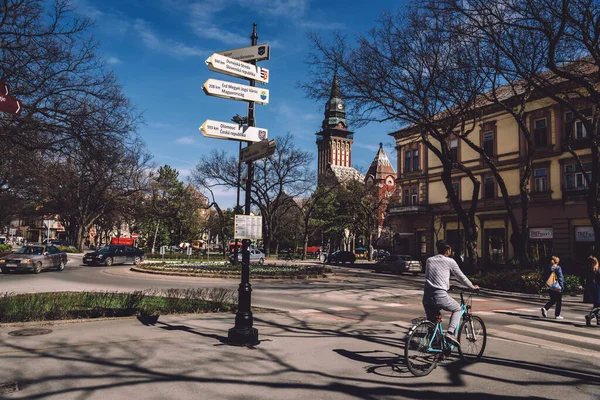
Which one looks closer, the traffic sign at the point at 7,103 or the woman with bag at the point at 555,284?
the traffic sign at the point at 7,103

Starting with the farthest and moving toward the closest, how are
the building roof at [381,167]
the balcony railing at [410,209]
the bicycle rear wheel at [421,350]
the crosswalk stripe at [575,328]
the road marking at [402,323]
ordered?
the building roof at [381,167], the balcony railing at [410,209], the road marking at [402,323], the crosswalk stripe at [575,328], the bicycle rear wheel at [421,350]

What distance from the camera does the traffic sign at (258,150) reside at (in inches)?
325

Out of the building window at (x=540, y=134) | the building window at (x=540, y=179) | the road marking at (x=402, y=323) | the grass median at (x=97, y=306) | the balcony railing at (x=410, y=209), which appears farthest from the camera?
the balcony railing at (x=410, y=209)

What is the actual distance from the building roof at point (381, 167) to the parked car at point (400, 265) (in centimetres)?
5608

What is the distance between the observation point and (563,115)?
3353 centimetres

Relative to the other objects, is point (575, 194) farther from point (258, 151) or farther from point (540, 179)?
point (258, 151)

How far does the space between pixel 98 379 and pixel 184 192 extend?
5708 centimetres

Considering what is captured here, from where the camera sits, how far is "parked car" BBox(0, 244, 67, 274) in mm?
25047

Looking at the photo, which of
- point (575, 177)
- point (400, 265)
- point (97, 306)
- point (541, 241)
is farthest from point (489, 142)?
point (97, 306)

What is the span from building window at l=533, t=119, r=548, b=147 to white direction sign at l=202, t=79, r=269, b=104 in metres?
32.0

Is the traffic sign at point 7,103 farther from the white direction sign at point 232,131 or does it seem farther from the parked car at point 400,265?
the parked car at point 400,265

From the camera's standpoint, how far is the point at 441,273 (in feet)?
21.8

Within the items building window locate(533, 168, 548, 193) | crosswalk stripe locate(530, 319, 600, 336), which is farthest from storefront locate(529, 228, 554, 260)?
crosswalk stripe locate(530, 319, 600, 336)

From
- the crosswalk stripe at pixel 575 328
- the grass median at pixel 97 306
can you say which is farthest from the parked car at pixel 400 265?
the grass median at pixel 97 306
